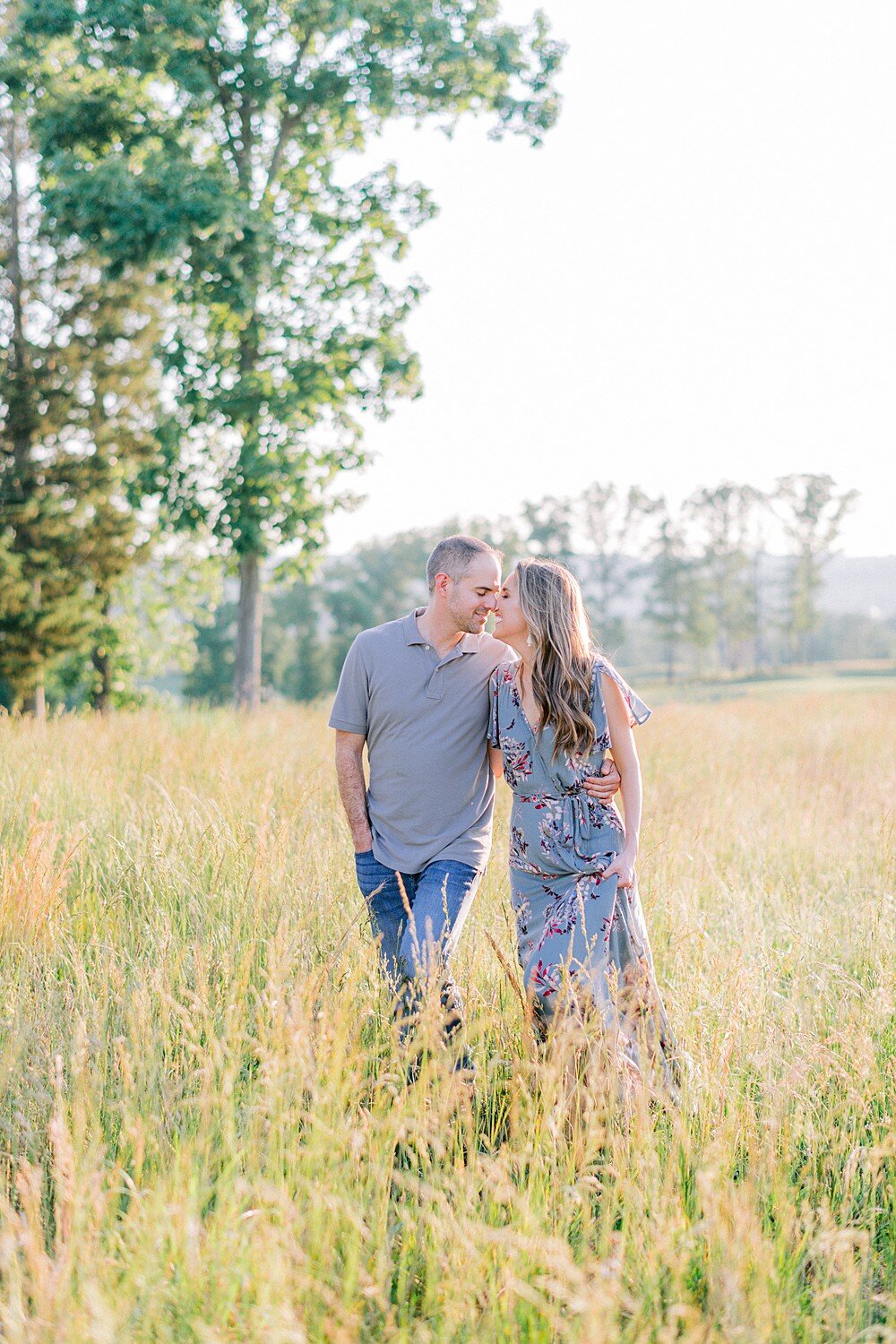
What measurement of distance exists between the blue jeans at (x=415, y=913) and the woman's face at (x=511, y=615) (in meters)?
0.88

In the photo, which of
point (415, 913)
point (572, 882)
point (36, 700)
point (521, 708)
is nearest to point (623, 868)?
point (572, 882)

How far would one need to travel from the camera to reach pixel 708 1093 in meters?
2.82

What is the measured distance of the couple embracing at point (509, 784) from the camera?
3.14 metres

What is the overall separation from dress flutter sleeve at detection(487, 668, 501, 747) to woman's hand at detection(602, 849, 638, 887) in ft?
2.00

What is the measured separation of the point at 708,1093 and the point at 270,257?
39.3ft

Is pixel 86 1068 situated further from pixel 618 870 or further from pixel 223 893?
pixel 618 870

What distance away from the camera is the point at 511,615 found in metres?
3.47

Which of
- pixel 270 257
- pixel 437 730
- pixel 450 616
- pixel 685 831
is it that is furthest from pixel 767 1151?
pixel 270 257

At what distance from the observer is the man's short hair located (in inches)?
143

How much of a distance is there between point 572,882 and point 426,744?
Result: 2.62 ft

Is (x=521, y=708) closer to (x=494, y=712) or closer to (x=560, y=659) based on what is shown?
(x=494, y=712)

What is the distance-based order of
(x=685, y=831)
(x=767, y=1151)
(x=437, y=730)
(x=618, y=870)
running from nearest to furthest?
1. (x=767, y=1151)
2. (x=618, y=870)
3. (x=437, y=730)
4. (x=685, y=831)

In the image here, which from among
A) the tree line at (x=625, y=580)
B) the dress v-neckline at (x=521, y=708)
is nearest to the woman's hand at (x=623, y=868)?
the dress v-neckline at (x=521, y=708)

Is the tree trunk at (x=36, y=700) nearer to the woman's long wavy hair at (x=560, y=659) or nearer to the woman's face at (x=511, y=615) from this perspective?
the woman's face at (x=511, y=615)
